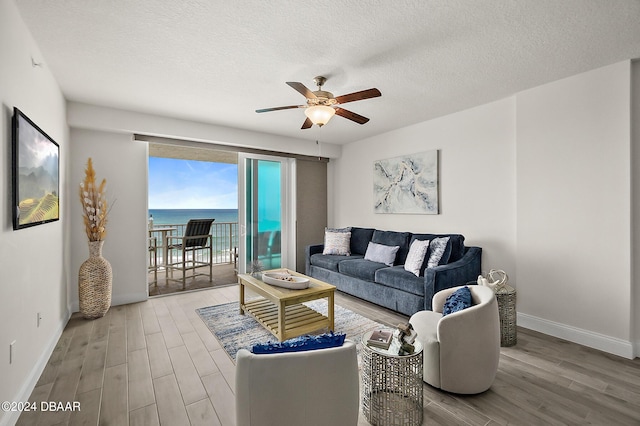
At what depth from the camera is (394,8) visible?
1.88m

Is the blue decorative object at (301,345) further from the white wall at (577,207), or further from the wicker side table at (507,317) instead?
the white wall at (577,207)

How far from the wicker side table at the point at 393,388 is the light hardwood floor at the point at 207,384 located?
0.14 meters

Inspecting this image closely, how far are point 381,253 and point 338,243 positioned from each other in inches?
35.1

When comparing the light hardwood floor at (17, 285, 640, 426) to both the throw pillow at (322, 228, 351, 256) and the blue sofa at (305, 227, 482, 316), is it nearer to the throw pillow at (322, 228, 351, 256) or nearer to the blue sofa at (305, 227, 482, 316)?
the blue sofa at (305, 227, 482, 316)

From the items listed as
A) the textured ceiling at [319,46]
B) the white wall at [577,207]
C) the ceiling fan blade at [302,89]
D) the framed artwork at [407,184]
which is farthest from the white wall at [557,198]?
the ceiling fan blade at [302,89]

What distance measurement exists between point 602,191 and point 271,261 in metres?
4.52

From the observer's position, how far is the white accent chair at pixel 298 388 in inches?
51.6

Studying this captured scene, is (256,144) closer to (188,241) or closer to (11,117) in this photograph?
(188,241)

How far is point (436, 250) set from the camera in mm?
3549

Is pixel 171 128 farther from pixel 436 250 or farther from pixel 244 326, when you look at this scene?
pixel 436 250

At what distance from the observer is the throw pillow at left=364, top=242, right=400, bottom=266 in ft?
13.6

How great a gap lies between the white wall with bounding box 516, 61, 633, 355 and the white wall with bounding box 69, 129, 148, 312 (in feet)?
15.6

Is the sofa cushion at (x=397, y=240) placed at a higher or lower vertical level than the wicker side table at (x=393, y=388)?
higher

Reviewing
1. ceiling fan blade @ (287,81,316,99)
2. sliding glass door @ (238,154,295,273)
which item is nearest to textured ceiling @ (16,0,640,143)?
ceiling fan blade @ (287,81,316,99)
